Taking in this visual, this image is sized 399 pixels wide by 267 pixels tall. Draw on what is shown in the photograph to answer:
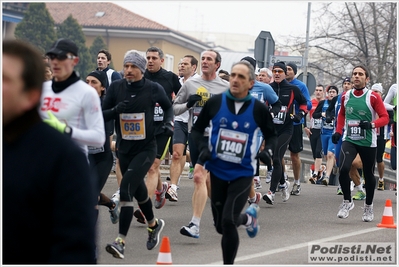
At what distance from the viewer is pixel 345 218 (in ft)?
40.6

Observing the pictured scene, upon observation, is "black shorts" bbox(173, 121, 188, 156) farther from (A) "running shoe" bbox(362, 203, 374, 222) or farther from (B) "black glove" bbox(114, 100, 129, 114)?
(B) "black glove" bbox(114, 100, 129, 114)

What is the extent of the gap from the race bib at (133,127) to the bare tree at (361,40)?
85.9 feet

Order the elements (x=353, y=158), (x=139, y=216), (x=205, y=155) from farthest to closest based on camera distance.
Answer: (x=353, y=158) → (x=139, y=216) → (x=205, y=155)

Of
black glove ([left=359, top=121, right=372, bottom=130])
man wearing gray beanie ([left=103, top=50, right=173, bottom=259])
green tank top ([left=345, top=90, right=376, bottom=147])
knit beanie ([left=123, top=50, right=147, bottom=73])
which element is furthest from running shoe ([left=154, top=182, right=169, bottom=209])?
knit beanie ([left=123, top=50, right=147, bottom=73])

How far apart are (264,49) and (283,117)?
22.3 feet

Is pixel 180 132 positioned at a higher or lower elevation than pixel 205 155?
lower

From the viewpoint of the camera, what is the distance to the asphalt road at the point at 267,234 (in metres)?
8.67

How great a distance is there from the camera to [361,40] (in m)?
35.6

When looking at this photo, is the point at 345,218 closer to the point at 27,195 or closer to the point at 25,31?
the point at 27,195

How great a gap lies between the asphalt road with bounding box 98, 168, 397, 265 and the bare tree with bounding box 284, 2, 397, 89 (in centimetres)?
2046

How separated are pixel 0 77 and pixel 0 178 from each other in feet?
1.32

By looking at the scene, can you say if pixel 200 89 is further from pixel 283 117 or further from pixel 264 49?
pixel 264 49

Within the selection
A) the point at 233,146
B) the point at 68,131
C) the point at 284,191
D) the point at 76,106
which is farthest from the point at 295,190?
the point at 68,131

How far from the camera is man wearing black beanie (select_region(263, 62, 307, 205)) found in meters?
13.5
